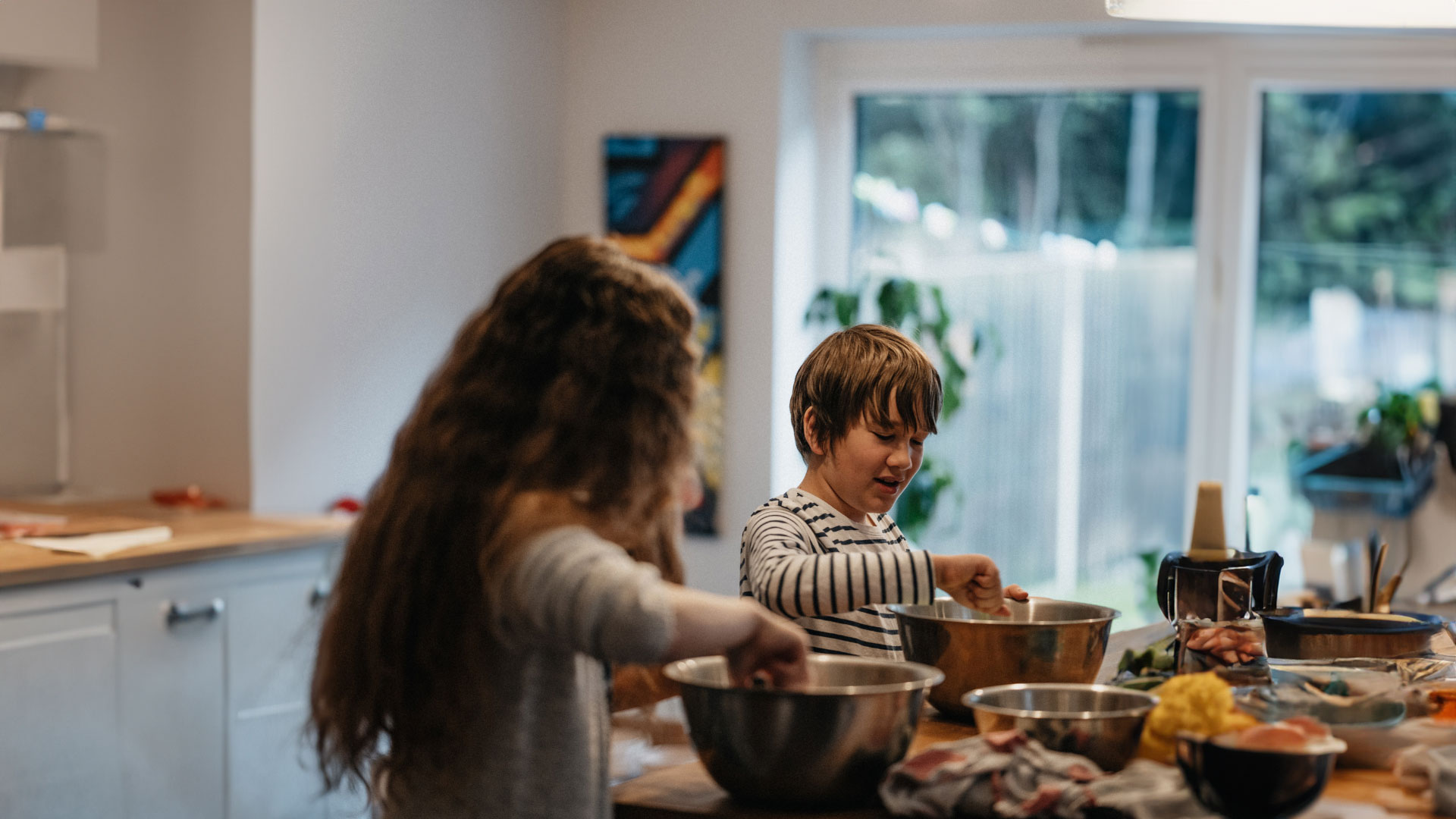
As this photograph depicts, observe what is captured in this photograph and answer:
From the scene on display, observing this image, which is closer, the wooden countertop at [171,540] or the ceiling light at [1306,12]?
the ceiling light at [1306,12]

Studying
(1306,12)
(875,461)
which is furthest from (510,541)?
(1306,12)

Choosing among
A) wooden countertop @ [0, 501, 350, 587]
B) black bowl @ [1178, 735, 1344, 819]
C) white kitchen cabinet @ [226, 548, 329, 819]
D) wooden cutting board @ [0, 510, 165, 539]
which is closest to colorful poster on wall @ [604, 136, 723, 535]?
wooden countertop @ [0, 501, 350, 587]

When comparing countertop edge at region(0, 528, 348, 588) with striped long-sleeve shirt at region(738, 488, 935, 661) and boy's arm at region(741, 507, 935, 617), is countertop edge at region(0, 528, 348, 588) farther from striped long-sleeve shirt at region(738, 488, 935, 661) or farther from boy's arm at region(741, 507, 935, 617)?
boy's arm at region(741, 507, 935, 617)

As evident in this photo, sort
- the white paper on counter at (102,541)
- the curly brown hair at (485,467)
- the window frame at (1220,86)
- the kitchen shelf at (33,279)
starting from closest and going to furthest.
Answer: the curly brown hair at (485,467), the white paper on counter at (102,541), the kitchen shelf at (33,279), the window frame at (1220,86)

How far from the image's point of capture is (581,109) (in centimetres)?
418

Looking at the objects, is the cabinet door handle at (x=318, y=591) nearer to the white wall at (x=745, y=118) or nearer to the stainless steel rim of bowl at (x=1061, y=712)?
the white wall at (x=745, y=118)

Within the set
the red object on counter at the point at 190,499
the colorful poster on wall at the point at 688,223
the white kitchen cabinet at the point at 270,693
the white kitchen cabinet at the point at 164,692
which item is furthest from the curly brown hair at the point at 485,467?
the colorful poster on wall at the point at 688,223

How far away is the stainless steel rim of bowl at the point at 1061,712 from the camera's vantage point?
4.15 feet

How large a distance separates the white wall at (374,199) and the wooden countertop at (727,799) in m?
2.24

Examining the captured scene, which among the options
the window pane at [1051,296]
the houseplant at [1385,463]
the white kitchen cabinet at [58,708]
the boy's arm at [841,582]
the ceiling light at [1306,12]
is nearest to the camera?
the boy's arm at [841,582]

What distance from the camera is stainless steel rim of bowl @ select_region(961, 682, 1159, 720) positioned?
4.15 ft

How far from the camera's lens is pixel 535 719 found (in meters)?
1.23

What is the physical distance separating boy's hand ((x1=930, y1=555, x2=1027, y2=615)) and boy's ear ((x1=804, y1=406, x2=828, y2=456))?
0.39m

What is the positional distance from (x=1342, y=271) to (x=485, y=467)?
3.13 meters
